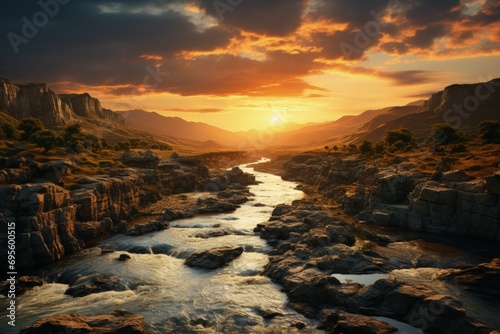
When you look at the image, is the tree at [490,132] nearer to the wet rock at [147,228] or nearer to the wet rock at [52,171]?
the wet rock at [147,228]

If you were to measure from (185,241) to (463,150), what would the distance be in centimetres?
8263

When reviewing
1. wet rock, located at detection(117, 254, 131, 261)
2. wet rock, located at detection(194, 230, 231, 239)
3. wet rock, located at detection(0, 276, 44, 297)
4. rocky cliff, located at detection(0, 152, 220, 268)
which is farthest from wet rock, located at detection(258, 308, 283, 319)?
rocky cliff, located at detection(0, 152, 220, 268)

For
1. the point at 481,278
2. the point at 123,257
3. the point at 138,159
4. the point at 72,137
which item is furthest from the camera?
the point at 138,159

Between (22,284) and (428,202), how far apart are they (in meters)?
68.5

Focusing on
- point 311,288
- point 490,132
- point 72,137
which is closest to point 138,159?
point 72,137

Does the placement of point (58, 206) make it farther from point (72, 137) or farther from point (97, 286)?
point (72, 137)

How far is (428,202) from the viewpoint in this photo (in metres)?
63.3

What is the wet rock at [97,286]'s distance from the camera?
3788 cm

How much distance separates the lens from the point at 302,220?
62.5m

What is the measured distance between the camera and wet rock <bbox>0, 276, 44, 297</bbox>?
126 feet

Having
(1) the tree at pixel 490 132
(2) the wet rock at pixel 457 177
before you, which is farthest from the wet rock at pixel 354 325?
(1) the tree at pixel 490 132

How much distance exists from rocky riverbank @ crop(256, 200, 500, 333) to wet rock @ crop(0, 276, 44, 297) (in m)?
30.1

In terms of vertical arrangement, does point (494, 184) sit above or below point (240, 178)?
above

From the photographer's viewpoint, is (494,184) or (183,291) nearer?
→ (183,291)
